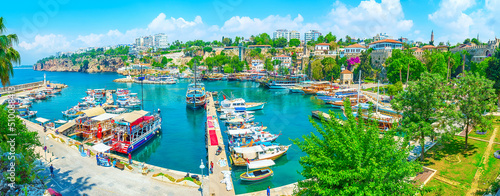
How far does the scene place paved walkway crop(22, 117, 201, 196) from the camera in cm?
1806

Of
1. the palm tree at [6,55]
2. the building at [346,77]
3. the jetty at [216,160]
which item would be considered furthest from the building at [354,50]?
the palm tree at [6,55]

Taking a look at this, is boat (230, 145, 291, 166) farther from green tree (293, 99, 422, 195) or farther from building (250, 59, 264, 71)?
building (250, 59, 264, 71)

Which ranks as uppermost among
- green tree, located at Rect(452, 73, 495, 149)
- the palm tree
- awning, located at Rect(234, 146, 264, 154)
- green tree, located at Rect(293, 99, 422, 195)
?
the palm tree

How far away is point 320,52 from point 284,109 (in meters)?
66.1

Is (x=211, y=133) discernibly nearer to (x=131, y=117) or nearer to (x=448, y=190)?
(x=131, y=117)

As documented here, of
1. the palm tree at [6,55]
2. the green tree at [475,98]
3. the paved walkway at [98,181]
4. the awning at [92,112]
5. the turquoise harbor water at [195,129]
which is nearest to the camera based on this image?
the palm tree at [6,55]

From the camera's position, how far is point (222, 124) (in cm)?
4203

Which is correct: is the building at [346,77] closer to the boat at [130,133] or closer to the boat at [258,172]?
the boat at [258,172]

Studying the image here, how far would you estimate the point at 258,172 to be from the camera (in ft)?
77.6

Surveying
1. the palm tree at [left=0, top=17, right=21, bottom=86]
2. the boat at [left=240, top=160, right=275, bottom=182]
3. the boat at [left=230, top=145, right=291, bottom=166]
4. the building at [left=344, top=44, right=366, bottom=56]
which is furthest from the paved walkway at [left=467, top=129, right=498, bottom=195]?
the building at [left=344, top=44, right=366, bottom=56]

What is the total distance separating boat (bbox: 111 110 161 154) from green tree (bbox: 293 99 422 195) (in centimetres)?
2326

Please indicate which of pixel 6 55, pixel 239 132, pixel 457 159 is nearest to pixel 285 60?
pixel 239 132

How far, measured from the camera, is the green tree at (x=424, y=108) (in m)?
19.6

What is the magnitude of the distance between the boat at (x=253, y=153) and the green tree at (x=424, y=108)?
1200 centimetres
